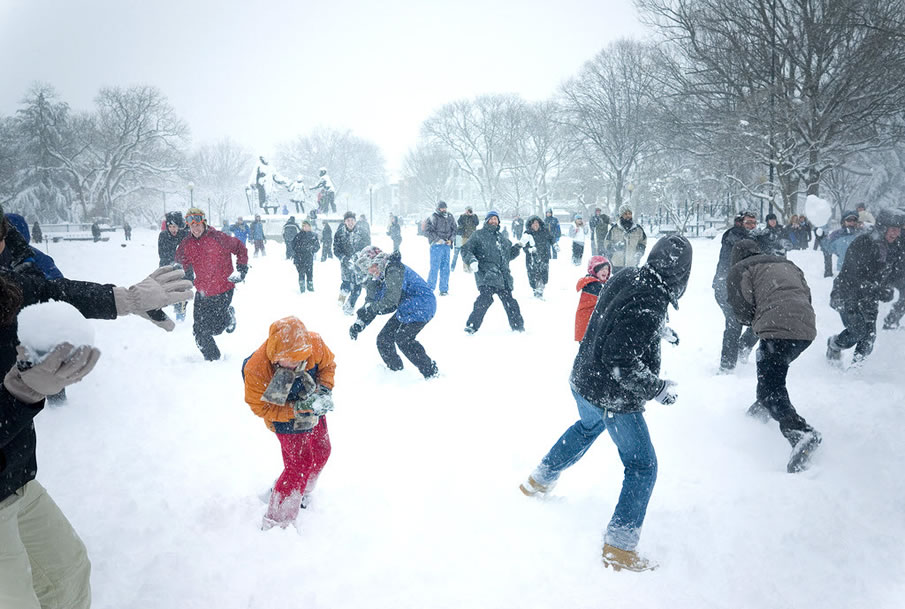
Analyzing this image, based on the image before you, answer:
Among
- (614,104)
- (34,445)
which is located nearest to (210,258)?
(34,445)

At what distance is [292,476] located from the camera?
3.13 m

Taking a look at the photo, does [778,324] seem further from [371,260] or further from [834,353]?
[371,260]

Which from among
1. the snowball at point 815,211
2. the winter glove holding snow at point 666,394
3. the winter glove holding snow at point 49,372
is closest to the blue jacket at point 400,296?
the winter glove holding snow at point 666,394

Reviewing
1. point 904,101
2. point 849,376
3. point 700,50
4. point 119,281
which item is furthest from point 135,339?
point 904,101

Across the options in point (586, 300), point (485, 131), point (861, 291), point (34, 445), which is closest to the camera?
point (34, 445)

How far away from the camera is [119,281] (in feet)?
47.1

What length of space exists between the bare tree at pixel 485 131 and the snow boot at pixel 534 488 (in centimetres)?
4307

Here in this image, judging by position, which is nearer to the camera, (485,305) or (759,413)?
(759,413)

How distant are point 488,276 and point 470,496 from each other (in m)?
4.82

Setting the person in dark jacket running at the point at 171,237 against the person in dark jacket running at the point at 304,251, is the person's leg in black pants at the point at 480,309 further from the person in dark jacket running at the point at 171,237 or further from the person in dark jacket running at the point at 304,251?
the person in dark jacket running at the point at 304,251

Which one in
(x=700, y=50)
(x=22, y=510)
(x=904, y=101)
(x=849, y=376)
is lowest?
(x=849, y=376)

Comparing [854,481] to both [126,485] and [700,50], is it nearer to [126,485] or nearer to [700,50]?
[126,485]

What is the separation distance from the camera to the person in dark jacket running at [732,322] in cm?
583

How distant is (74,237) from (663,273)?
3535 cm
